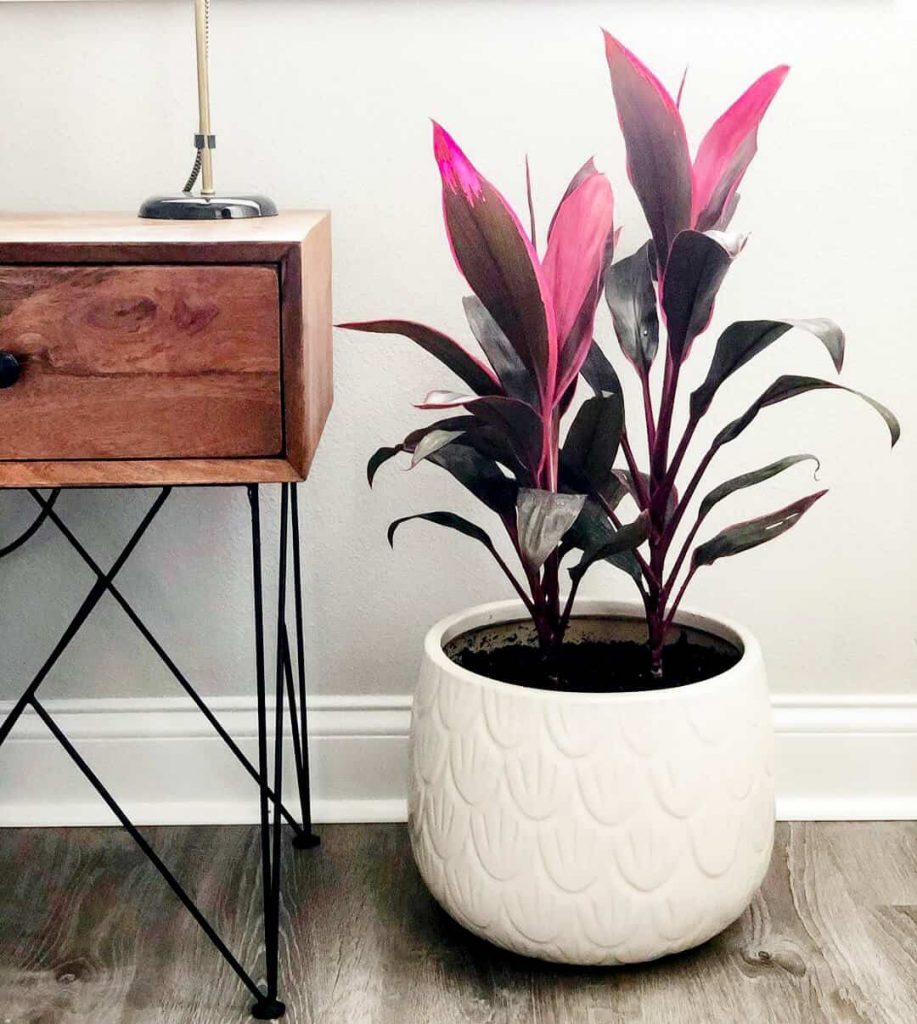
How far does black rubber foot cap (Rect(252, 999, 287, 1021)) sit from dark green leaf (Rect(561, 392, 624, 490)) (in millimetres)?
552

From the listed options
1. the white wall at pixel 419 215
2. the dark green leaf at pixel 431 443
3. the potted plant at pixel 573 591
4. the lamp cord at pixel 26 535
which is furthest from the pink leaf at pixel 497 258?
the lamp cord at pixel 26 535

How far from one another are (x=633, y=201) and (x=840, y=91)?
0.82 feet

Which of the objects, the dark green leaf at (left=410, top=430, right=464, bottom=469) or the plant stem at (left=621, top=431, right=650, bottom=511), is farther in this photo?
the plant stem at (left=621, top=431, right=650, bottom=511)

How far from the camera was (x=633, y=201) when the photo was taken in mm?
1364

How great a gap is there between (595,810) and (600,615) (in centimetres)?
27

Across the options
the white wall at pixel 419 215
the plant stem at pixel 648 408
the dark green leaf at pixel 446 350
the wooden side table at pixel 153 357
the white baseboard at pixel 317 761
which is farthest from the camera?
the white baseboard at pixel 317 761

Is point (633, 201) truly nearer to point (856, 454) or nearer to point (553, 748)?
point (856, 454)

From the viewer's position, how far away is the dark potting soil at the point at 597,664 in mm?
1204

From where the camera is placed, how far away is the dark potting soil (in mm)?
1204

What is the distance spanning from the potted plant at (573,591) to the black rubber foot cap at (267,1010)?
0.18 m

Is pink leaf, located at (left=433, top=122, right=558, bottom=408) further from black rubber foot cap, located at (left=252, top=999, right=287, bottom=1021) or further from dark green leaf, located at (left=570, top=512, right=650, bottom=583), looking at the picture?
black rubber foot cap, located at (left=252, top=999, right=287, bottom=1021)

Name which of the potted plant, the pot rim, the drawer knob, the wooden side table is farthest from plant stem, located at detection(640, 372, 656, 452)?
the drawer knob

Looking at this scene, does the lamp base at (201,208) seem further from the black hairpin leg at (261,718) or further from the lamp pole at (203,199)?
the black hairpin leg at (261,718)

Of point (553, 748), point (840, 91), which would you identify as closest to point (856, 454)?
point (840, 91)
